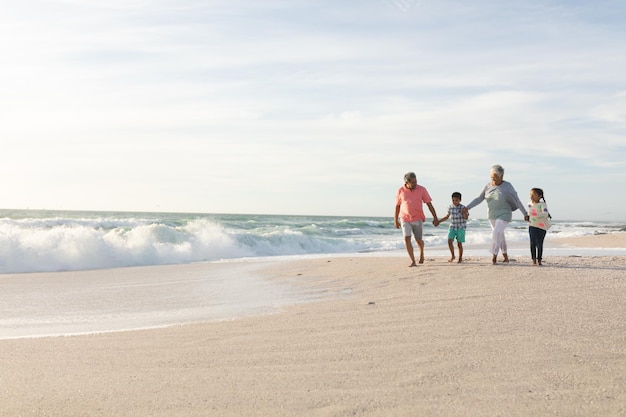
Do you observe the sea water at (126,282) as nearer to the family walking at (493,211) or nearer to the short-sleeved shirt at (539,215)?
the family walking at (493,211)

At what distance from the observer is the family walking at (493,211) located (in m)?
10.5

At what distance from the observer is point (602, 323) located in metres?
5.26

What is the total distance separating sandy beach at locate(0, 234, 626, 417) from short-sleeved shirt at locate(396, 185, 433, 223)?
13.5ft

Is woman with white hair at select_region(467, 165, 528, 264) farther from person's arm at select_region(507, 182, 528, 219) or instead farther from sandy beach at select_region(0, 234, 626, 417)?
sandy beach at select_region(0, 234, 626, 417)

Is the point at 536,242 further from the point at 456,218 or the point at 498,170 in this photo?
the point at 456,218

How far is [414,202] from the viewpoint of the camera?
36.7 ft

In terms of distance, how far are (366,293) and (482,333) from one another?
3.13m

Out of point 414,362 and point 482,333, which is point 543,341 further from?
point 414,362

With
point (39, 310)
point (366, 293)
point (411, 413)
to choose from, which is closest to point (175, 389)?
point (411, 413)

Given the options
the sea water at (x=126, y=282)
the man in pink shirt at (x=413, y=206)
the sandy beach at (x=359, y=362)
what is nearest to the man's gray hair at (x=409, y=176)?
the man in pink shirt at (x=413, y=206)

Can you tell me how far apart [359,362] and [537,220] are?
23.9ft

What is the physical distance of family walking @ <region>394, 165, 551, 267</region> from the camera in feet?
34.4

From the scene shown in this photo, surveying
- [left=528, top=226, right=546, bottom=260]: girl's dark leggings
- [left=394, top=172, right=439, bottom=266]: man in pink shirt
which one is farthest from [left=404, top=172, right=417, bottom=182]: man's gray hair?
[left=528, top=226, right=546, bottom=260]: girl's dark leggings

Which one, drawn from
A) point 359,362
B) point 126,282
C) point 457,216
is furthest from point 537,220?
point 126,282
